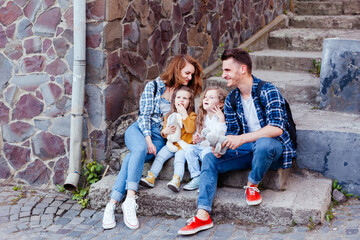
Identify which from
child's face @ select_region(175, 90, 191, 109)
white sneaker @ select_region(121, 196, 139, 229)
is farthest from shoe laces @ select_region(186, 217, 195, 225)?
child's face @ select_region(175, 90, 191, 109)

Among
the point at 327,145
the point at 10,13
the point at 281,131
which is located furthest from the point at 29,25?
the point at 327,145

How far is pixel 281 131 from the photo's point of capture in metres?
3.84

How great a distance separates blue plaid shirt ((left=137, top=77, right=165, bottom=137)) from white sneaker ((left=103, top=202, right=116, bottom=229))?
0.78 metres

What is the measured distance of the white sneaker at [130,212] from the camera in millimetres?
3926

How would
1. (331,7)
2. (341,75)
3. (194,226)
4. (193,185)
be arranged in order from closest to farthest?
(194,226), (193,185), (341,75), (331,7)

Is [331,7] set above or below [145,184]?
above

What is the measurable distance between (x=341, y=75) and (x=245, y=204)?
195 centimetres

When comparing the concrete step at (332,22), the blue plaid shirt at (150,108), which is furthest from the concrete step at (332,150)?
the concrete step at (332,22)

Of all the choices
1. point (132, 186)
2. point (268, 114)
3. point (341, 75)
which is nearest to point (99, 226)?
point (132, 186)

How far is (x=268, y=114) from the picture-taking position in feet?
12.6

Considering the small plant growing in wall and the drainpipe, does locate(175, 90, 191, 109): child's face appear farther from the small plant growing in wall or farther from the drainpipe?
the small plant growing in wall

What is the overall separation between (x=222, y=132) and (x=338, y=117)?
1557 millimetres

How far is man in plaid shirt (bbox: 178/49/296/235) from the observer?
381 cm

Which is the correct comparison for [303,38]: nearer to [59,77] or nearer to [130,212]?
[59,77]
